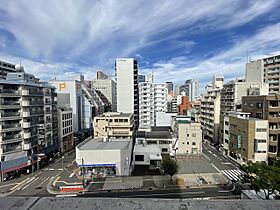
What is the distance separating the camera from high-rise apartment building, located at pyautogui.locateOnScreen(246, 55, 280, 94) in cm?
4659

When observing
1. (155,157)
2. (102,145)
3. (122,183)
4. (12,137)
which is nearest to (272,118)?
(155,157)

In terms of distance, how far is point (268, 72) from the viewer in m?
47.9

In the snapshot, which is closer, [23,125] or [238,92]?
[23,125]

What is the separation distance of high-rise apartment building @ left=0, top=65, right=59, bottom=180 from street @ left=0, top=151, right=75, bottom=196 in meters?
1.33

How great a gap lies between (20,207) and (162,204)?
3.27ft

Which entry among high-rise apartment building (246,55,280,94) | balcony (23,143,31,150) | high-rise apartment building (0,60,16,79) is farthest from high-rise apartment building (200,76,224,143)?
high-rise apartment building (0,60,16,79)

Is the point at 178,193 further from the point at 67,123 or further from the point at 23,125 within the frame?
the point at 67,123

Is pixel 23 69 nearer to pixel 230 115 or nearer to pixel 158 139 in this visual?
pixel 158 139

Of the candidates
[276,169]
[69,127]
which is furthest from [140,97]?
[276,169]

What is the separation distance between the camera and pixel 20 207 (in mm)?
1428

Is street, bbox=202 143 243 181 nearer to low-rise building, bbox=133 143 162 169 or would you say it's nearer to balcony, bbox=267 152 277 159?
balcony, bbox=267 152 277 159

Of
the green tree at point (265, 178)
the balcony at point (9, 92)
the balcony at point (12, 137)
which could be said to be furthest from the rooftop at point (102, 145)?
the green tree at point (265, 178)

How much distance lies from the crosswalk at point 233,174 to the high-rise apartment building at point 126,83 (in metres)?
25.1

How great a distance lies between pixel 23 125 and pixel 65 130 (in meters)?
11.3
